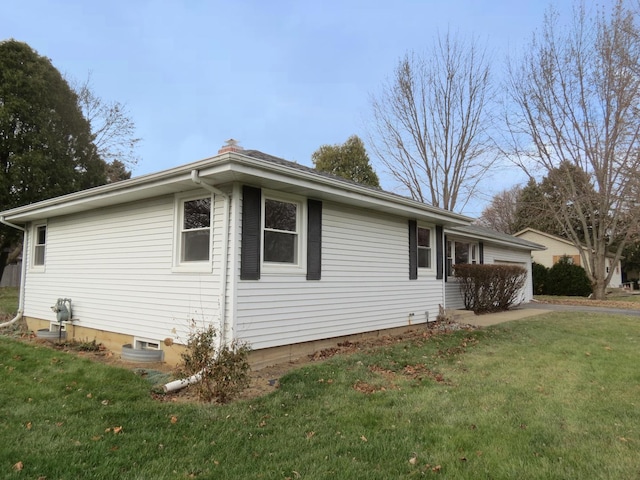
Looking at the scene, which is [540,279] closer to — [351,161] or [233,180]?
[351,161]

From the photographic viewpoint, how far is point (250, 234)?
5859 mm

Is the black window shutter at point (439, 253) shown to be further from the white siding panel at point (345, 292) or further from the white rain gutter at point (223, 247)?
the white rain gutter at point (223, 247)

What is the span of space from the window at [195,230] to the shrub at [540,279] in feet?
81.6

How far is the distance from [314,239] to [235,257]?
5.39 ft

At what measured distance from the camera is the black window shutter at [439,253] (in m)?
10.4

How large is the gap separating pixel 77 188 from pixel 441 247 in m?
14.5

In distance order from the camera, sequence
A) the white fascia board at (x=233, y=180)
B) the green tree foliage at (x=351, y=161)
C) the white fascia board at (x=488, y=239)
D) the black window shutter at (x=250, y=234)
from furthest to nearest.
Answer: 1. the green tree foliage at (x=351, y=161)
2. the white fascia board at (x=488, y=239)
3. the black window shutter at (x=250, y=234)
4. the white fascia board at (x=233, y=180)

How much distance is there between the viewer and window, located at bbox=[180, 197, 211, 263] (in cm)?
614

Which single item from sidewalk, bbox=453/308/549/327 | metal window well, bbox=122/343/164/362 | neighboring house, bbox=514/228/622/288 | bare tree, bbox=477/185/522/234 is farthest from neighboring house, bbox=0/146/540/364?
bare tree, bbox=477/185/522/234

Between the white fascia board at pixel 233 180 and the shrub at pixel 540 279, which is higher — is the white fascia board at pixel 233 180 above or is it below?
above

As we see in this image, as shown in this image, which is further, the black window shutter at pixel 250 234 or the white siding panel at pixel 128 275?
the white siding panel at pixel 128 275

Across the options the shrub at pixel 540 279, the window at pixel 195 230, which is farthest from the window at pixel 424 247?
the shrub at pixel 540 279

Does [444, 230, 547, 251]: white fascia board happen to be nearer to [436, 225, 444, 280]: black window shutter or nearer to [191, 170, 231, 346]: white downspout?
[436, 225, 444, 280]: black window shutter

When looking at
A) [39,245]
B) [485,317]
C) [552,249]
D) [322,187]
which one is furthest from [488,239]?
[552,249]
